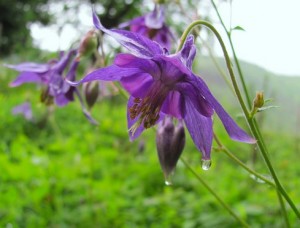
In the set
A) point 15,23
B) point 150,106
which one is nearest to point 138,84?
point 150,106

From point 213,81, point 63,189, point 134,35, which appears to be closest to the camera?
point 134,35

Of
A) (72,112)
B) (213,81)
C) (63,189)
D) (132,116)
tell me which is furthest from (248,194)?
(213,81)

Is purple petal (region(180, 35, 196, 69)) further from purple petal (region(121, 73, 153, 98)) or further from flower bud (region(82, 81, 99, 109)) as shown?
flower bud (region(82, 81, 99, 109))

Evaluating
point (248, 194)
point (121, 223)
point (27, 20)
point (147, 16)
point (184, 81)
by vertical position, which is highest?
point (184, 81)

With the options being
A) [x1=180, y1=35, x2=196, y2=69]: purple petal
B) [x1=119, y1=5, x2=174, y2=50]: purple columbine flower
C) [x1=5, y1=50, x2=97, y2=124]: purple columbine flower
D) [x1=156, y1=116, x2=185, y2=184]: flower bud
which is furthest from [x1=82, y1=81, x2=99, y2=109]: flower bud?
[x1=180, y1=35, x2=196, y2=69]: purple petal

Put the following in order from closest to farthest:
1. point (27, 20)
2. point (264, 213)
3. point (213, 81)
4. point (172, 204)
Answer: point (264, 213) → point (172, 204) → point (213, 81) → point (27, 20)

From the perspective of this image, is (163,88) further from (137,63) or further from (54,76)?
(54,76)

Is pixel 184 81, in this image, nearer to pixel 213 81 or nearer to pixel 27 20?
pixel 213 81

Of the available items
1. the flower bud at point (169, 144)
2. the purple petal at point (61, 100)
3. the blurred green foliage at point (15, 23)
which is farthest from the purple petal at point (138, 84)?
the blurred green foliage at point (15, 23)
